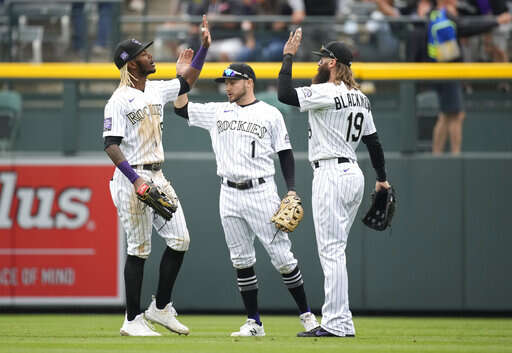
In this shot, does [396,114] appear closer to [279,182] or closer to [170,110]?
[279,182]

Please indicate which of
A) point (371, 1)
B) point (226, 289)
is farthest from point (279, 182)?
point (371, 1)

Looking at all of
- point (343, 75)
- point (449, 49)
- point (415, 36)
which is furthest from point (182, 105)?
point (449, 49)

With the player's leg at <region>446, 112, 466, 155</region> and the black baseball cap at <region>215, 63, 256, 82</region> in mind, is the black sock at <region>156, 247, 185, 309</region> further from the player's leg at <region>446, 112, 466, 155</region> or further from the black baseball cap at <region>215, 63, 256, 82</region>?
the player's leg at <region>446, 112, 466, 155</region>

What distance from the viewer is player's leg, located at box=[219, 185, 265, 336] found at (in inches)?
265

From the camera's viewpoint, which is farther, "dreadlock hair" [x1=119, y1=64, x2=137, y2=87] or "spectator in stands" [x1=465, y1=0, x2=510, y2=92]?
"spectator in stands" [x1=465, y1=0, x2=510, y2=92]

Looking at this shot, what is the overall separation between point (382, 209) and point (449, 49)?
304 centimetres

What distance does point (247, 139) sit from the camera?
6746 millimetres

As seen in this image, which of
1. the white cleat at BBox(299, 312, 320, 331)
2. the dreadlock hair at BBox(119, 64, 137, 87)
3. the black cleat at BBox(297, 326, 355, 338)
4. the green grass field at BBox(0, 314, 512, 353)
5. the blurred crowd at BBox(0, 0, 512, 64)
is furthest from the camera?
the blurred crowd at BBox(0, 0, 512, 64)

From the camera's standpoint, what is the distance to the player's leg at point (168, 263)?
6570 millimetres

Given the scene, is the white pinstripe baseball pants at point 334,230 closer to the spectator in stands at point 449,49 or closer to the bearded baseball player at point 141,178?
the bearded baseball player at point 141,178

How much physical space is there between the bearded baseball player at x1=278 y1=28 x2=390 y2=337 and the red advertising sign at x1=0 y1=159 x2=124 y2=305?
125 inches

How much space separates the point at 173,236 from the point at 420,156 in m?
3.49

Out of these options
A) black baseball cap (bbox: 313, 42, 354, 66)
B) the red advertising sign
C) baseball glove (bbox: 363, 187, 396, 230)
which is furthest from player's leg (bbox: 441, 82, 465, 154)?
the red advertising sign

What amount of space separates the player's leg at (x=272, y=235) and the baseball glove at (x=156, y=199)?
2.13 ft
